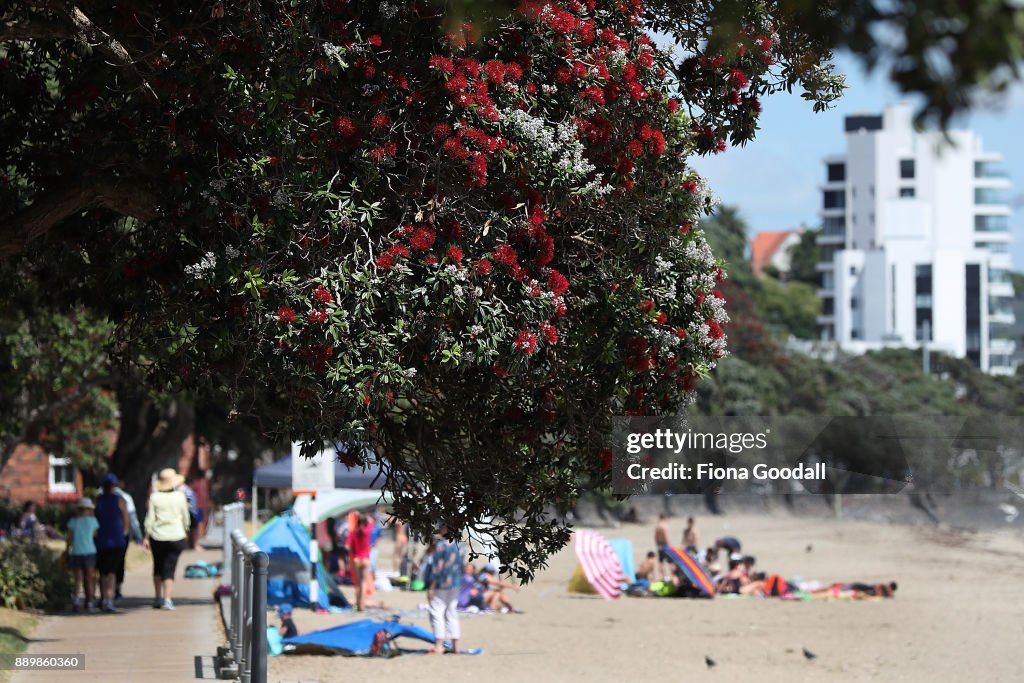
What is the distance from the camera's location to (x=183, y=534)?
1691 cm

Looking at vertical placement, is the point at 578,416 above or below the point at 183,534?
above

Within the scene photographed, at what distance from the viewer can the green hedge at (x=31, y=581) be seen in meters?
16.7

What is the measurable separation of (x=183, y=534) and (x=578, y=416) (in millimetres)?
9297

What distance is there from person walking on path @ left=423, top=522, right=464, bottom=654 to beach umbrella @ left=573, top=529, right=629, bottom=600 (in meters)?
9.35

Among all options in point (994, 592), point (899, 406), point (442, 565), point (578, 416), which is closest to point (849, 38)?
point (578, 416)

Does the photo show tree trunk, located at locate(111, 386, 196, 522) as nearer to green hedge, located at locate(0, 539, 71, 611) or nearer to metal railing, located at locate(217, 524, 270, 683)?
green hedge, located at locate(0, 539, 71, 611)

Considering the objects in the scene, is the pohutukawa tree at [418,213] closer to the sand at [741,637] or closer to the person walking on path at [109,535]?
the sand at [741,637]

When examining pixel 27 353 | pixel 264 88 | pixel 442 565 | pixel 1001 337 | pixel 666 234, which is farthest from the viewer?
pixel 1001 337

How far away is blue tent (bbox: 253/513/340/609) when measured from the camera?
21812 millimetres

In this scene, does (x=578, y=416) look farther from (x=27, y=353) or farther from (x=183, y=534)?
(x=27, y=353)

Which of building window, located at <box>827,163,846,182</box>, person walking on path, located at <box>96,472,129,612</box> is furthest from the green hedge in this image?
building window, located at <box>827,163,846,182</box>

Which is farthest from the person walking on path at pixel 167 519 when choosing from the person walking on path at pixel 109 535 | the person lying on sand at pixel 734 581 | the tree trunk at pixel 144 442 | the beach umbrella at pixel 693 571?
the tree trunk at pixel 144 442

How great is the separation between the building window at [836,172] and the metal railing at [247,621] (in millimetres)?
124736

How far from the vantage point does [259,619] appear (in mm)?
8781
